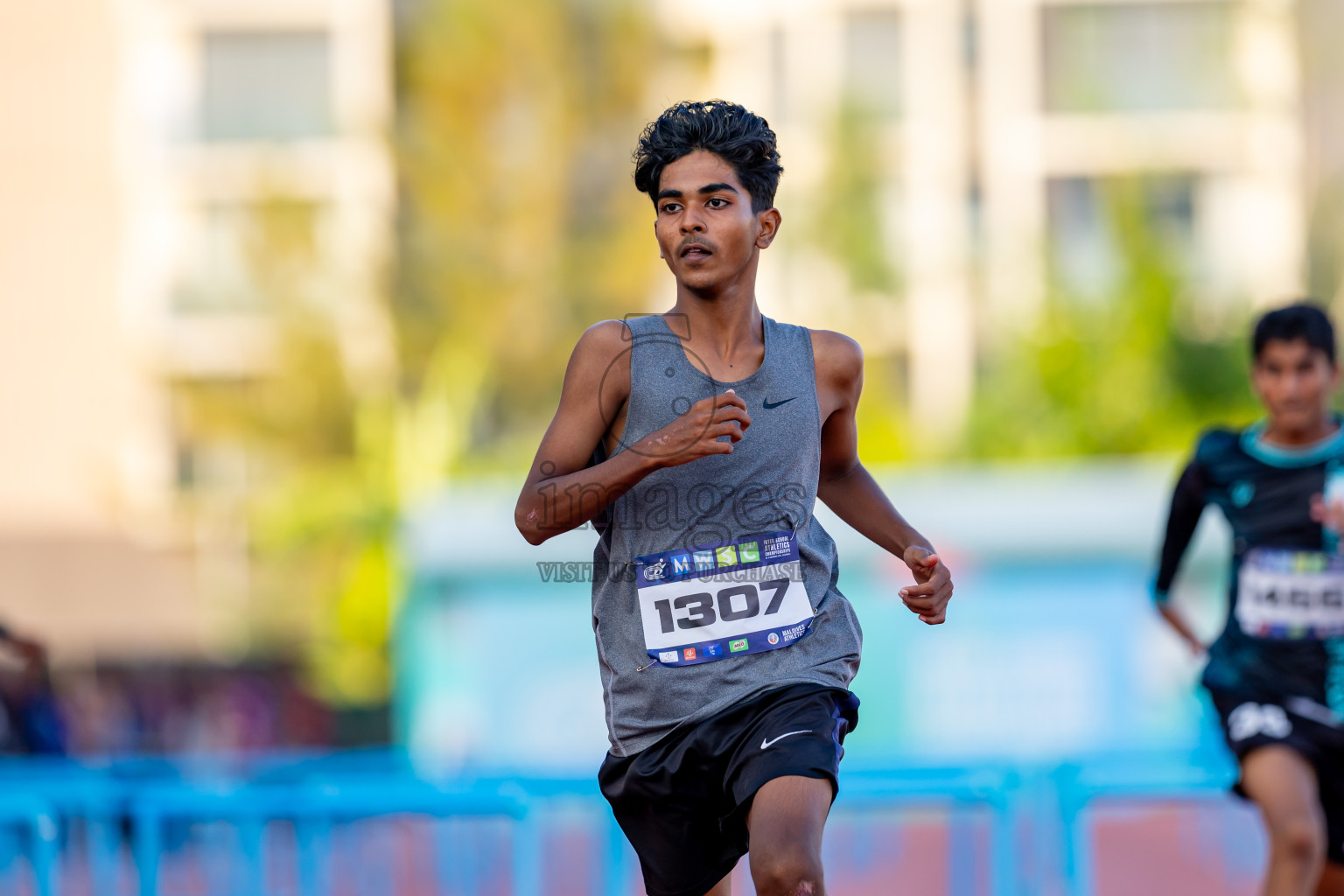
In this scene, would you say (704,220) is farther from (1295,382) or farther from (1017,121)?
(1017,121)

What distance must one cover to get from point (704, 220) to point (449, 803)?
349 cm

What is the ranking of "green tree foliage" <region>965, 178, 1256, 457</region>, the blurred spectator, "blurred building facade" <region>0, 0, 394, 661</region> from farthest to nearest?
"blurred building facade" <region>0, 0, 394, 661</region>, "green tree foliage" <region>965, 178, 1256, 457</region>, the blurred spectator

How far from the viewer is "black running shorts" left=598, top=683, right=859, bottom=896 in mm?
3145

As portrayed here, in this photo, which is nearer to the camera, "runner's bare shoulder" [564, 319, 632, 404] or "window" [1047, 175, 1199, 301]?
"runner's bare shoulder" [564, 319, 632, 404]

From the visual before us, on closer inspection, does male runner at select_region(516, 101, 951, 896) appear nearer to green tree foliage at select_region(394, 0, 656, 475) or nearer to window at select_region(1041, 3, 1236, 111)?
green tree foliage at select_region(394, 0, 656, 475)

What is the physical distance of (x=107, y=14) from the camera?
3183 cm

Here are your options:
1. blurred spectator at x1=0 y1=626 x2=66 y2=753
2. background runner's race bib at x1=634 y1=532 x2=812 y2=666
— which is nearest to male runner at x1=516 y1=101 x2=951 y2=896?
background runner's race bib at x1=634 y1=532 x2=812 y2=666

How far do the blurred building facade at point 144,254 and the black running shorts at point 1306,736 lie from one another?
1019 inches

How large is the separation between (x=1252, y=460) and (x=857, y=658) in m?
2.11

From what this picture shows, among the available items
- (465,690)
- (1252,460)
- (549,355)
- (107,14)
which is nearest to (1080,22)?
(549,355)

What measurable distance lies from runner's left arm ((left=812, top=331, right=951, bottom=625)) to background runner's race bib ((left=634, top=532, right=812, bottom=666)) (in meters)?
0.28

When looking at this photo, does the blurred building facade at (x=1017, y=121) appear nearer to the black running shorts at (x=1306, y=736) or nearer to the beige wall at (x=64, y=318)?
the beige wall at (x=64, y=318)

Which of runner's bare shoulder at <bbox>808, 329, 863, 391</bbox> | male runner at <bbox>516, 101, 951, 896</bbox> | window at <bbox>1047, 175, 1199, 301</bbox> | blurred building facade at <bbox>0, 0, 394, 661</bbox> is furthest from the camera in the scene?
blurred building facade at <bbox>0, 0, 394, 661</bbox>

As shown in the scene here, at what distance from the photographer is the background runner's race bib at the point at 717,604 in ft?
10.8
